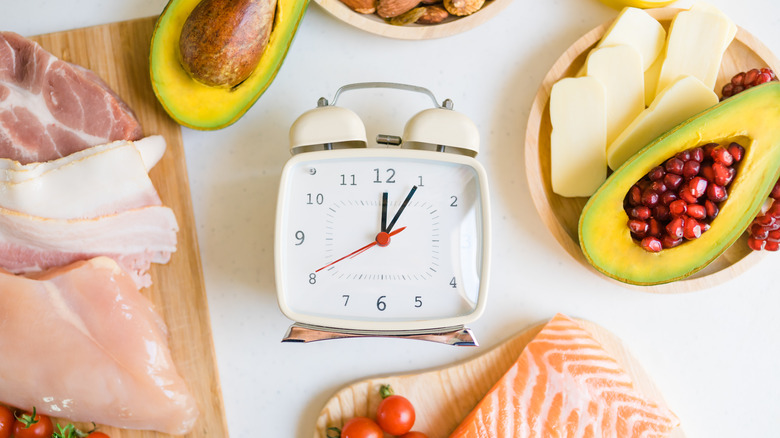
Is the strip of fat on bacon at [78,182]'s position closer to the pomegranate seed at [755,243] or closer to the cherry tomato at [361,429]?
the cherry tomato at [361,429]

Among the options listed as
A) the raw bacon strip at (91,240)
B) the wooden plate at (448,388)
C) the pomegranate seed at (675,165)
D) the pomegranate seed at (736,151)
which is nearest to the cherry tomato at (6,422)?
the raw bacon strip at (91,240)

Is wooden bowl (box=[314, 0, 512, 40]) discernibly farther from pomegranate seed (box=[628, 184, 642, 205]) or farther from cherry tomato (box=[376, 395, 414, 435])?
cherry tomato (box=[376, 395, 414, 435])

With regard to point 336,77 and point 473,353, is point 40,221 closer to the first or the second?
point 336,77

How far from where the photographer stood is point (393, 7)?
1.12m

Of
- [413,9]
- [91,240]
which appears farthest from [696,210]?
[91,240]

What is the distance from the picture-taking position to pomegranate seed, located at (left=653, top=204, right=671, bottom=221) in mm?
1037

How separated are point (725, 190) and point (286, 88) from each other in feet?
3.03

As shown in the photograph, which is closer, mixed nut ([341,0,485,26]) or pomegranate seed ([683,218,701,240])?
pomegranate seed ([683,218,701,240])

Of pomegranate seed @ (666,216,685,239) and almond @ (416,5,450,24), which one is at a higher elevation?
almond @ (416,5,450,24)

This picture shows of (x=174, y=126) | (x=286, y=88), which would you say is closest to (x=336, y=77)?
(x=286, y=88)

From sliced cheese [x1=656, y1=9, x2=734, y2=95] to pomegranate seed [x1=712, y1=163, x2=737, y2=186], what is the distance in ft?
0.75

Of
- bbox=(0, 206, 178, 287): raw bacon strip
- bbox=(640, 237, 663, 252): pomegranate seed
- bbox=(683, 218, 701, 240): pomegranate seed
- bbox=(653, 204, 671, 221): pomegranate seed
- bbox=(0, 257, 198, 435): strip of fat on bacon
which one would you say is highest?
bbox=(653, 204, 671, 221): pomegranate seed

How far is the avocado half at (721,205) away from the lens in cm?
99

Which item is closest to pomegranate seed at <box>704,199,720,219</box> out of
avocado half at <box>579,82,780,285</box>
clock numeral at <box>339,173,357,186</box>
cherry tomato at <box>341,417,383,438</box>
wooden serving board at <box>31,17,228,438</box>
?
avocado half at <box>579,82,780,285</box>
